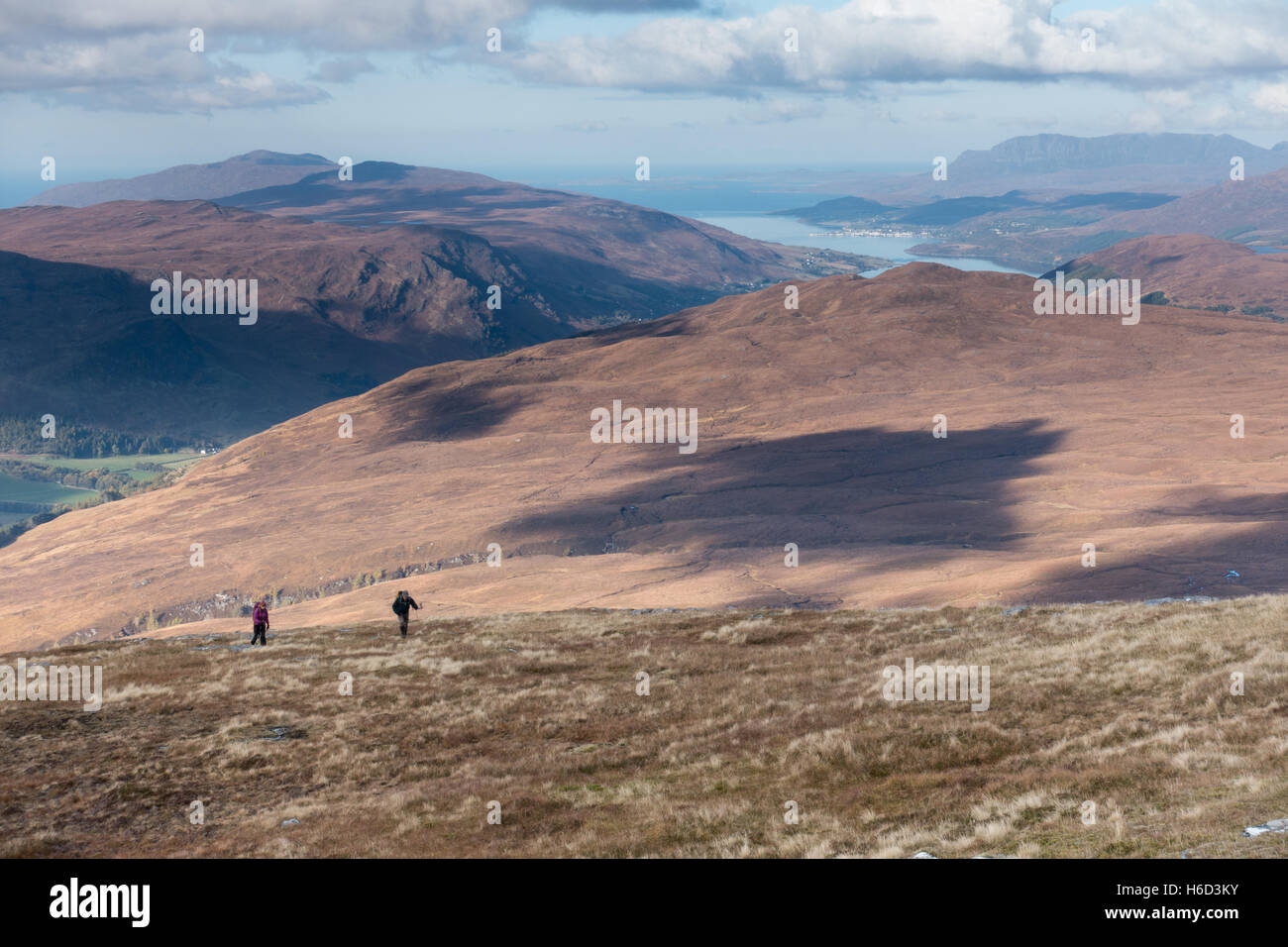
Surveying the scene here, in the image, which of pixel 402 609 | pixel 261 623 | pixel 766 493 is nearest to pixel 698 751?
pixel 402 609

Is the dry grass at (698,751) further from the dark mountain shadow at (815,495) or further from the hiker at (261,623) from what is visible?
the dark mountain shadow at (815,495)

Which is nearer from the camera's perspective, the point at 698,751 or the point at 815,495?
the point at 698,751

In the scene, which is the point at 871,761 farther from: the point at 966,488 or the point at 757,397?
the point at 757,397

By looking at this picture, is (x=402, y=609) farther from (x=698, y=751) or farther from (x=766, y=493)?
(x=766, y=493)

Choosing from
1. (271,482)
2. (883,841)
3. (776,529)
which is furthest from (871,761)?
(271,482)

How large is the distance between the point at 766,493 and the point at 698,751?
3994 inches

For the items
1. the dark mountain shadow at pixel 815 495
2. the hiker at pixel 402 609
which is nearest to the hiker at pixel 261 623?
the hiker at pixel 402 609

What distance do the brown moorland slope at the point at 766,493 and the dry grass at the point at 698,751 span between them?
3199 cm

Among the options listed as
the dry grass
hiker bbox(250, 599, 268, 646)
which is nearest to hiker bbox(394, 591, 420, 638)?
hiker bbox(250, 599, 268, 646)

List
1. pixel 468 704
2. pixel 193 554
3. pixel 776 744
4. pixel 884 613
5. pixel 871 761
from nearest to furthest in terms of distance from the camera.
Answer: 1. pixel 871 761
2. pixel 776 744
3. pixel 468 704
4. pixel 884 613
5. pixel 193 554

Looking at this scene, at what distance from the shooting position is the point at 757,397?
17212 cm

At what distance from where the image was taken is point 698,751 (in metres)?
21.5

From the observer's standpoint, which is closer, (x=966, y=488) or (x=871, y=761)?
(x=871, y=761)

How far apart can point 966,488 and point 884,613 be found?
80.6 meters
